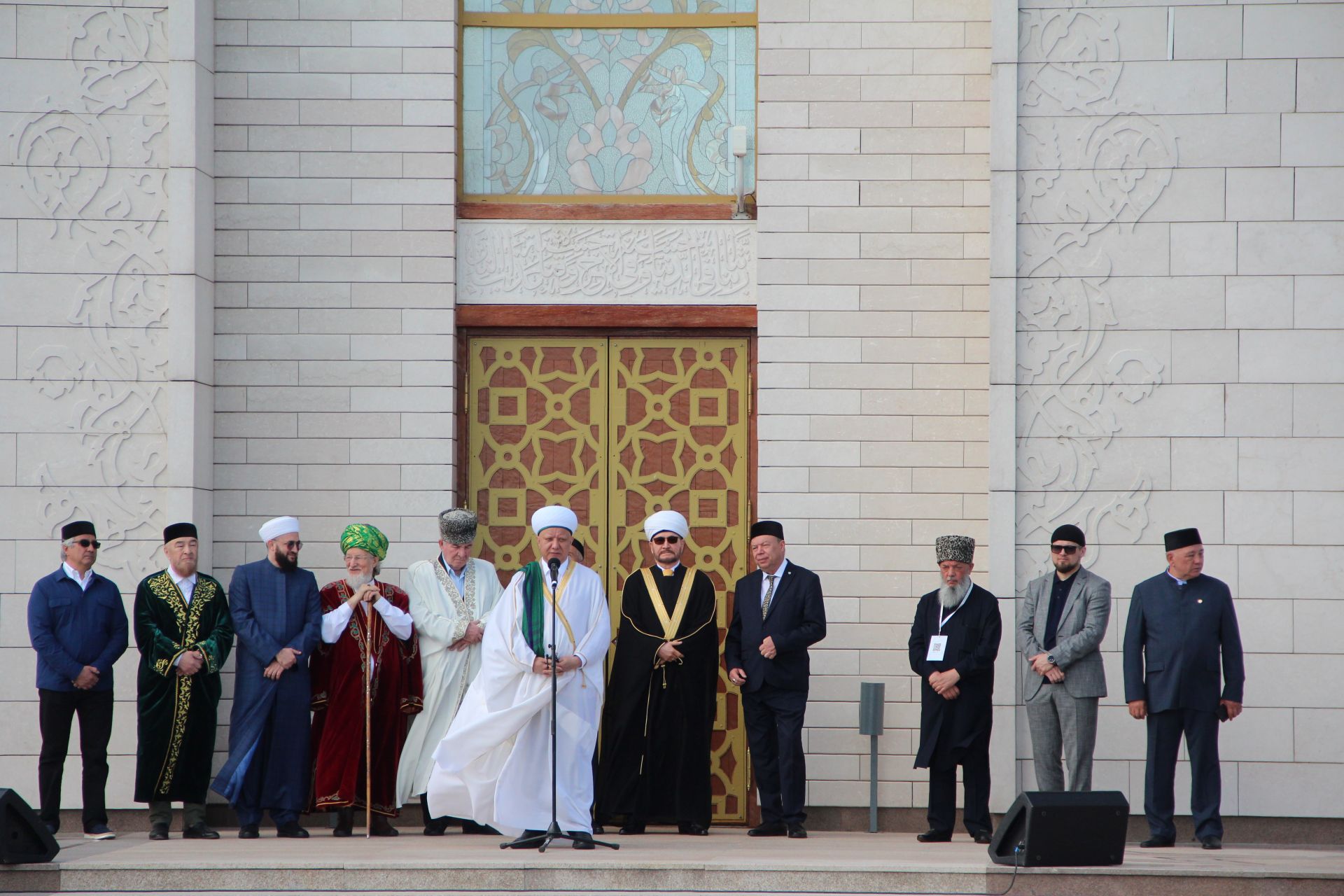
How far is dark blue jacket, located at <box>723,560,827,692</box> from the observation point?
25.6 feet

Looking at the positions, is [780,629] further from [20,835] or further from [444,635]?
[20,835]

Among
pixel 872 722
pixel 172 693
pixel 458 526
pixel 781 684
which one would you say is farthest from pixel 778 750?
pixel 172 693

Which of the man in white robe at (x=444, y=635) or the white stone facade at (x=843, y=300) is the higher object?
the white stone facade at (x=843, y=300)

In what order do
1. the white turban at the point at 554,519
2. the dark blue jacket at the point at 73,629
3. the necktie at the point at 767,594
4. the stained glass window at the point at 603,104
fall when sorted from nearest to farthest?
the white turban at the point at 554,519 < the dark blue jacket at the point at 73,629 < the necktie at the point at 767,594 < the stained glass window at the point at 603,104

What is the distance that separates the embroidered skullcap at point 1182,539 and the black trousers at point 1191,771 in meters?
0.75

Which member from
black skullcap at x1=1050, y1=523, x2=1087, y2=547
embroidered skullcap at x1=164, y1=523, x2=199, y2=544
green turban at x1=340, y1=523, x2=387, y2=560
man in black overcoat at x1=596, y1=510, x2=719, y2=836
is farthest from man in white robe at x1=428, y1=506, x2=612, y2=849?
black skullcap at x1=1050, y1=523, x2=1087, y2=547

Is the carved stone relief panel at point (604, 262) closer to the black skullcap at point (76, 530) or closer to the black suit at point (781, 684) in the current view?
the black suit at point (781, 684)

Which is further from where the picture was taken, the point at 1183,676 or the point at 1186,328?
the point at 1186,328

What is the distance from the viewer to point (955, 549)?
7.76 metres

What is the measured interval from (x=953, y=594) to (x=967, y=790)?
950 millimetres

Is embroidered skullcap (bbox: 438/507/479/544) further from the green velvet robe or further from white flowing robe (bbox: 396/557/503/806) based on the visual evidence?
the green velvet robe

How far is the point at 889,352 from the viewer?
8516 mm

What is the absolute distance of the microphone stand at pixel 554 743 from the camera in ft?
22.0

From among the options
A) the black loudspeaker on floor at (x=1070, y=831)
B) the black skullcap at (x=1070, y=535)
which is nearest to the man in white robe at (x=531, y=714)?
the black loudspeaker on floor at (x=1070, y=831)
